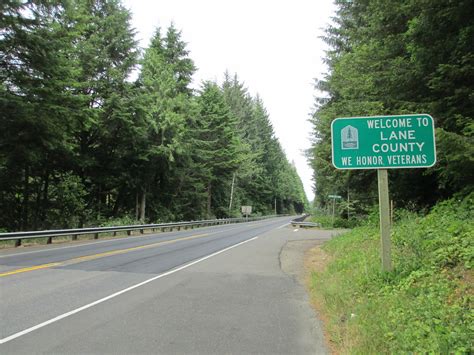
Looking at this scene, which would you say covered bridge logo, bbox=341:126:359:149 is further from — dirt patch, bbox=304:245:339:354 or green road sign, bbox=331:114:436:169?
dirt patch, bbox=304:245:339:354

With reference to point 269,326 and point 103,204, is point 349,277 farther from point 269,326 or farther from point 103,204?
point 103,204

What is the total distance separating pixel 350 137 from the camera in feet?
23.2

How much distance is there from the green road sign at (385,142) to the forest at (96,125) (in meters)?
15.6

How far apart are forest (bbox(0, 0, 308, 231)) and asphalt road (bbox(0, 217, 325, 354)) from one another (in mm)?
9800

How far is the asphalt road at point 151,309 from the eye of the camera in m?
4.73

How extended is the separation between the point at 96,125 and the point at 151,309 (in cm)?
2319

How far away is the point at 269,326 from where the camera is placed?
18.1ft

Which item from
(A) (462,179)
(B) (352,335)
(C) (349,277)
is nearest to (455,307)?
(B) (352,335)

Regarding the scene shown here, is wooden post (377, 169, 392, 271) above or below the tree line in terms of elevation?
below

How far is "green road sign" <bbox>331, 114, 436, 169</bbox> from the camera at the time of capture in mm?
6613

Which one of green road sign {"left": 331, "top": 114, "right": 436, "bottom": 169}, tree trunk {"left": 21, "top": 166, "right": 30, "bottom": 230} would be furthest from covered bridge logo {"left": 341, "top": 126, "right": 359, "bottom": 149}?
tree trunk {"left": 21, "top": 166, "right": 30, "bottom": 230}

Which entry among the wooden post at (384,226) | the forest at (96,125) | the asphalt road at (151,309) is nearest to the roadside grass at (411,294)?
the wooden post at (384,226)

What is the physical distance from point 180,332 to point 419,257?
4.46m

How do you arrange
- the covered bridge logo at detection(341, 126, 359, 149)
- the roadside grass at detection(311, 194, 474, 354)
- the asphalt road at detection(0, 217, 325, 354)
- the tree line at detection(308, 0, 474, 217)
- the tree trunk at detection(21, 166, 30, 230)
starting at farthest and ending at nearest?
the tree trunk at detection(21, 166, 30, 230) → the tree line at detection(308, 0, 474, 217) → the covered bridge logo at detection(341, 126, 359, 149) → the asphalt road at detection(0, 217, 325, 354) → the roadside grass at detection(311, 194, 474, 354)
